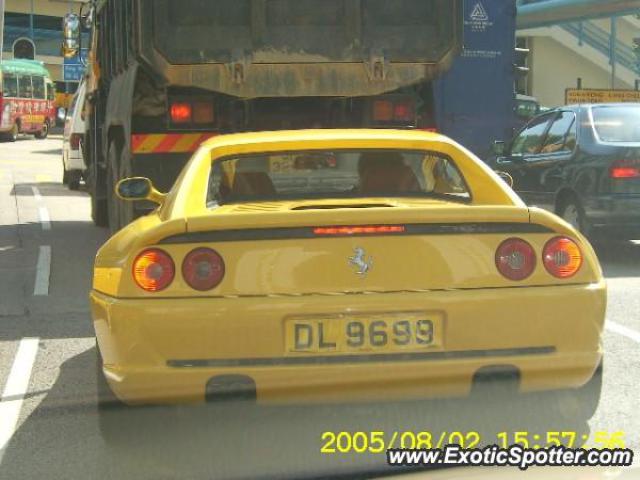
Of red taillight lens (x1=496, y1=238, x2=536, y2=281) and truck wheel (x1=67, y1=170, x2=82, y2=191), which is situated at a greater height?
red taillight lens (x1=496, y1=238, x2=536, y2=281)

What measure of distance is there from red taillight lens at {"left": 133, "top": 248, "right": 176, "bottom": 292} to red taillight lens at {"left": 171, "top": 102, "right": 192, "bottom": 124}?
17.6 feet

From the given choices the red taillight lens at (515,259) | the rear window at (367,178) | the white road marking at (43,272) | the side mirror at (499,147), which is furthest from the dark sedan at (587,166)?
the red taillight lens at (515,259)

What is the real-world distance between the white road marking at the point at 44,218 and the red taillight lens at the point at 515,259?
10686mm

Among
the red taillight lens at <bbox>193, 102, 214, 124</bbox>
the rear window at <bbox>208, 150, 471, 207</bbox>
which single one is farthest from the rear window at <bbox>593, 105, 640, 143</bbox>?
the rear window at <bbox>208, 150, 471, 207</bbox>

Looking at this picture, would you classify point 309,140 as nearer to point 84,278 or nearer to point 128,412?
point 128,412

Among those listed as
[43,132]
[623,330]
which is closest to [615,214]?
[623,330]

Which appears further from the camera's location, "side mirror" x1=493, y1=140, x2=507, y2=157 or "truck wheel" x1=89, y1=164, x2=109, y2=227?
"truck wheel" x1=89, y1=164, x2=109, y2=227

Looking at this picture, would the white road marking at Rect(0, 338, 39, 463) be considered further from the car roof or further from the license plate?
the car roof

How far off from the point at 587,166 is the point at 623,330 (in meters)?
3.78

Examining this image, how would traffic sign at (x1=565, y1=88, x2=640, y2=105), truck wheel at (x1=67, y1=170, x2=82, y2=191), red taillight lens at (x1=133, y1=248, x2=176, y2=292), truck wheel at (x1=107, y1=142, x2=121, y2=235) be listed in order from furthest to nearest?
traffic sign at (x1=565, y1=88, x2=640, y2=105) → truck wheel at (x1=67, y1=170, x2=82, y2=191) → truck wheel at (x1=107, y1=142, x2=121, y2=235) → red taillight lens at (x1=133, y1=248, x2=176, y2=292)

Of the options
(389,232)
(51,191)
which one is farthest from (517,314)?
(51,191)

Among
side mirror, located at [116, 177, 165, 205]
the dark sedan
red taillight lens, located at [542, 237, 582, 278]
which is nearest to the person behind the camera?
red taillight lens, located at [542, 237, 582, 278]

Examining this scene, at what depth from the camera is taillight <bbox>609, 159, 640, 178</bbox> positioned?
10.5m

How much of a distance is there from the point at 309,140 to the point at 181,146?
435 cm
